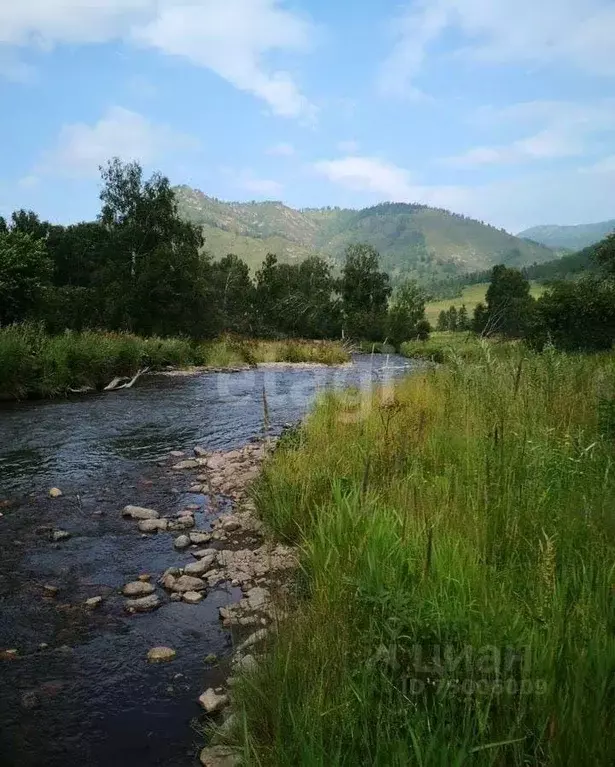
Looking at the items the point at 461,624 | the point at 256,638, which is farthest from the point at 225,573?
the point at 461,624

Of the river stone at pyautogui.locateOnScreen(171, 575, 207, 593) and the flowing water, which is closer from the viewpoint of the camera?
the flowing water

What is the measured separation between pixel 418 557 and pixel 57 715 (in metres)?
2.02

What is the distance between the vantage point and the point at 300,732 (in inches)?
67.2

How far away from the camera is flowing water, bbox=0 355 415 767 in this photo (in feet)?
8.57

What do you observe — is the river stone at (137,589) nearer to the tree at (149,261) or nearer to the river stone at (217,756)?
the river stone at (217,756)

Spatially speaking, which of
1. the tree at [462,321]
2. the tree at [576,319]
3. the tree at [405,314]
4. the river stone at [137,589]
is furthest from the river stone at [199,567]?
the tree at [405,314]

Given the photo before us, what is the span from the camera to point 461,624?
6.77 feet

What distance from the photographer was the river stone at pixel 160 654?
10.6ft

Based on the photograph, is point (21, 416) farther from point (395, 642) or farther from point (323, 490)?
point (395, 642)

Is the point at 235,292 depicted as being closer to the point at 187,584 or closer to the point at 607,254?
the point at 607,254

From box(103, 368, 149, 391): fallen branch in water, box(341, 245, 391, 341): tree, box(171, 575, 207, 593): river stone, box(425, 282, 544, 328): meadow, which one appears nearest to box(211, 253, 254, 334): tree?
box(341, 245, 391, 341): tree

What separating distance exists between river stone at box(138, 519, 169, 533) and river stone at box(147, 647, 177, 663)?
2.08m

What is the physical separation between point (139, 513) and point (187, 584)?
1788 mm

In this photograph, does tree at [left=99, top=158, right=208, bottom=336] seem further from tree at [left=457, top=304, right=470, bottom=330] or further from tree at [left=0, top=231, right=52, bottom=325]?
tree at [left=457, top=304, right=470, bottom=330]
